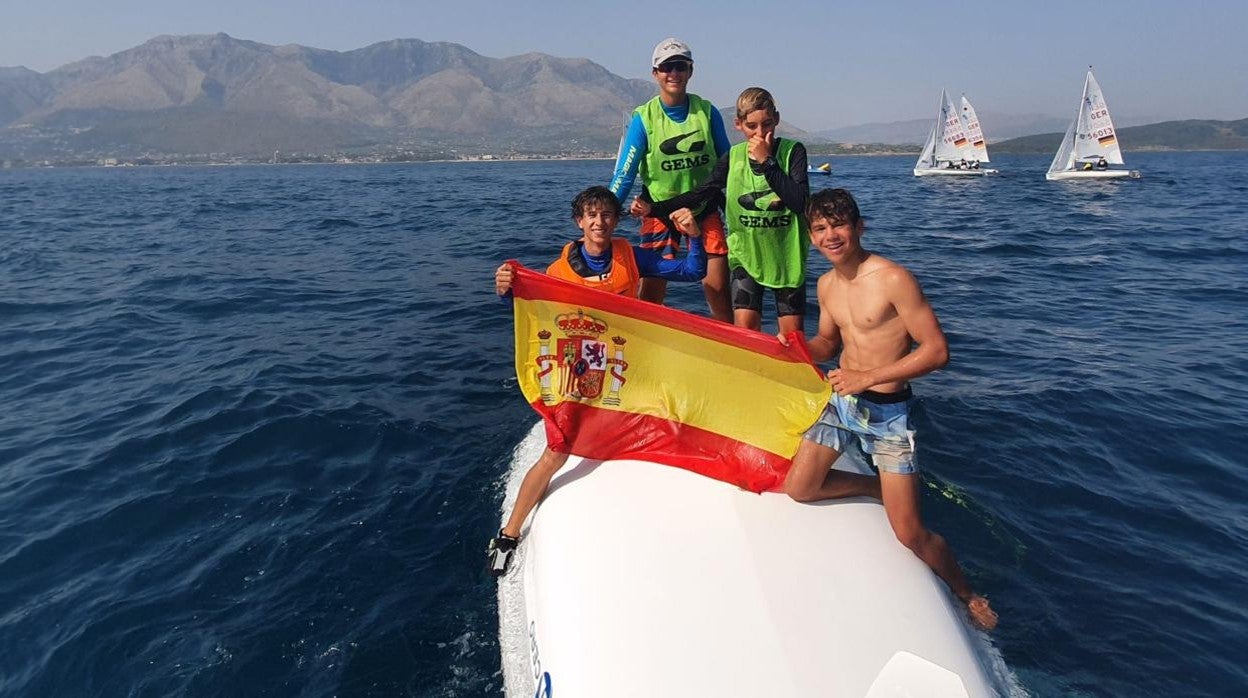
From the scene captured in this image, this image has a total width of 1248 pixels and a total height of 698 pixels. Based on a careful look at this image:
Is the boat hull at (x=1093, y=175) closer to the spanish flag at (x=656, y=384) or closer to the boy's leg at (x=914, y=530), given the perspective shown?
the boy's leg at (x=914, y=530)

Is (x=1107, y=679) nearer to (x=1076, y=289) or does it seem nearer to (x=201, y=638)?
(x=201, y=638)

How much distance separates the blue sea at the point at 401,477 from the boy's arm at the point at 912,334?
1.91m

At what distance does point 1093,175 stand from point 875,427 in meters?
54.0

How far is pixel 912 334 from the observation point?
357 cm

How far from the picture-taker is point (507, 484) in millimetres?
5859

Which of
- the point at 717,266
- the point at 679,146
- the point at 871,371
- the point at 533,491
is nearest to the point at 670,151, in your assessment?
the point at 679,146

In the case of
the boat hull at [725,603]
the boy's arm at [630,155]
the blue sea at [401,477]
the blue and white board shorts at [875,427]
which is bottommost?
the blue sea at [401,477]

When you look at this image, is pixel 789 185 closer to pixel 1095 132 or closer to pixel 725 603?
pixel 725 603

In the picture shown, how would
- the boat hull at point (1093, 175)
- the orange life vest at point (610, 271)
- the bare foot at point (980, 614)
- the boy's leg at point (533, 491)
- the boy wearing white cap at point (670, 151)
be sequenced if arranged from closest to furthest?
the bare foot at point (980, 614), the boy's leg at point (533, 491), the orange life vest at point (610, 271), the boy wearing white cap at point (670, 151), the boat hull at point (1093, 175)

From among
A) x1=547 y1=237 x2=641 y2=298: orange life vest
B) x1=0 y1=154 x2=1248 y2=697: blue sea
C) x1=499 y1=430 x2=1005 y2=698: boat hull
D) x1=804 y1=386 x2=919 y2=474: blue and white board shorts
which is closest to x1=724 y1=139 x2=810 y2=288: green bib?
x1=547 y1=237 x2=641 y2=298: orange life vest

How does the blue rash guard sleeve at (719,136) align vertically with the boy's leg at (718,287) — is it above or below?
above

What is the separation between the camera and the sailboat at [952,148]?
57.9 meters

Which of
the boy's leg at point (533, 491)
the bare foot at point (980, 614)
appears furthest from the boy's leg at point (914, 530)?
the boy's leg at point (533, 491)

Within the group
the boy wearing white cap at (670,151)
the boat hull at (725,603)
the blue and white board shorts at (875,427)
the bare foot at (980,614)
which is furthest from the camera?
the boy wearing white cap at (670,151)
